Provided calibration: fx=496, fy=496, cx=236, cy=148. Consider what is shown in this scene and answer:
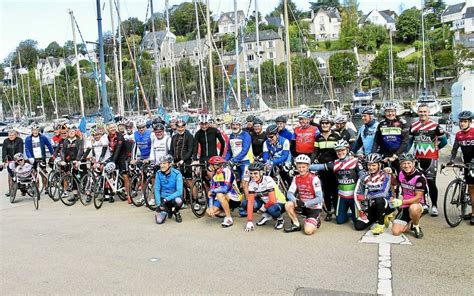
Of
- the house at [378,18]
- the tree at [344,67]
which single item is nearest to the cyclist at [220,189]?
the tree at [344,67]

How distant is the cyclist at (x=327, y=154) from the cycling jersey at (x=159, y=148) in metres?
3.35

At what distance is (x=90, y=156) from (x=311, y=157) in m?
6.17

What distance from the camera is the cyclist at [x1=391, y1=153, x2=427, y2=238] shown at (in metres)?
7.64

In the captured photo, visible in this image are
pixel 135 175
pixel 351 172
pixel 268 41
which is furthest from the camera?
pixel 268 41

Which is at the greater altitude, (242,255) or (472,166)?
(472,166)

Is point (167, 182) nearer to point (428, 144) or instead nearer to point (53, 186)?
point (53, 186)

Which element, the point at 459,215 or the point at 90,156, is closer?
the point at 459,215

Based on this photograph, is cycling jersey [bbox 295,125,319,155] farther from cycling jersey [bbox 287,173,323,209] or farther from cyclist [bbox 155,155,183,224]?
cyclist [bbox 155,155,183,224]

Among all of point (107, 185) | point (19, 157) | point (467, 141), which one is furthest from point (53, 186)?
point (467, 141)

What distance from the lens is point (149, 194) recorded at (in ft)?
35.3

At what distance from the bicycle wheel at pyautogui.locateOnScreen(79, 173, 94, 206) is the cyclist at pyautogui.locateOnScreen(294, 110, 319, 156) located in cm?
503

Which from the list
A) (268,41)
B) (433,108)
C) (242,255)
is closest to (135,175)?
(242,255)

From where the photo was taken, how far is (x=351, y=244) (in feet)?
24.3

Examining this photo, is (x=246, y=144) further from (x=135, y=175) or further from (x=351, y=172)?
(x=135, y=175)
